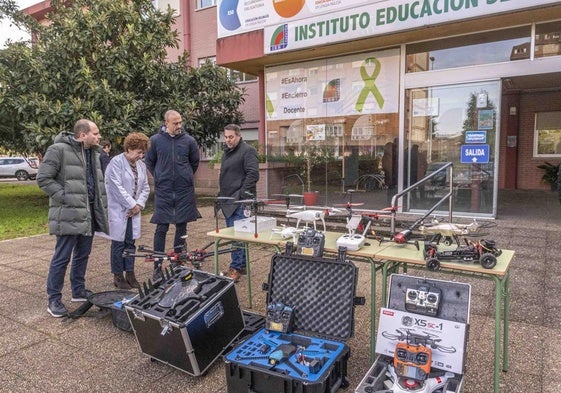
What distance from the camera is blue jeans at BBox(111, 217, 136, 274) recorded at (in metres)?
4.38

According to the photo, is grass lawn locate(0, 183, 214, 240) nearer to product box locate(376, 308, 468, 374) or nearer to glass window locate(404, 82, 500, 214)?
glass window locate(404, 82, 500, 214)

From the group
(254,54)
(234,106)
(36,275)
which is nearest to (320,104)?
(254,54)

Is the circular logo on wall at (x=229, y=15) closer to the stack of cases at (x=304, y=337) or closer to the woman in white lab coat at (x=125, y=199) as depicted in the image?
the woman in white lab coat at (x=125, y=199)

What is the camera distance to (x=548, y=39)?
7.01 metres

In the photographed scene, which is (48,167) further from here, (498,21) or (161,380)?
(498,21)

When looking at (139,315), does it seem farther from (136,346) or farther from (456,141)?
(456,141)

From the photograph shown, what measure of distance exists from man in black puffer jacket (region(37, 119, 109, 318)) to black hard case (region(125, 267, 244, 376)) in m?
1.18

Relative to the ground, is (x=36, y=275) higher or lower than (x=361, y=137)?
lower

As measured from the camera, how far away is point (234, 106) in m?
11.6

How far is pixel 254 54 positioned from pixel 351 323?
764cm

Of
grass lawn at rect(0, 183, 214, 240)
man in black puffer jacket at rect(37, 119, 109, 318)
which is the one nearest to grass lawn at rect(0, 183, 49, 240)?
grass lawn at rect(0, 183, 214, 240)

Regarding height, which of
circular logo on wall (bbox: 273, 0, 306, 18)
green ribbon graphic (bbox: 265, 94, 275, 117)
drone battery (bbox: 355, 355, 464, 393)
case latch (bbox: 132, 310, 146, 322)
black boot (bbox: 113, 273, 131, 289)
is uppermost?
circular logo on wall (bbox: 273, 0, 306, 18)

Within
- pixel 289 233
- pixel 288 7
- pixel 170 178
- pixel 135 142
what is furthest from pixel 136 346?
pixel 288 7

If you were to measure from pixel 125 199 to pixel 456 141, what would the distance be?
19.8ft
